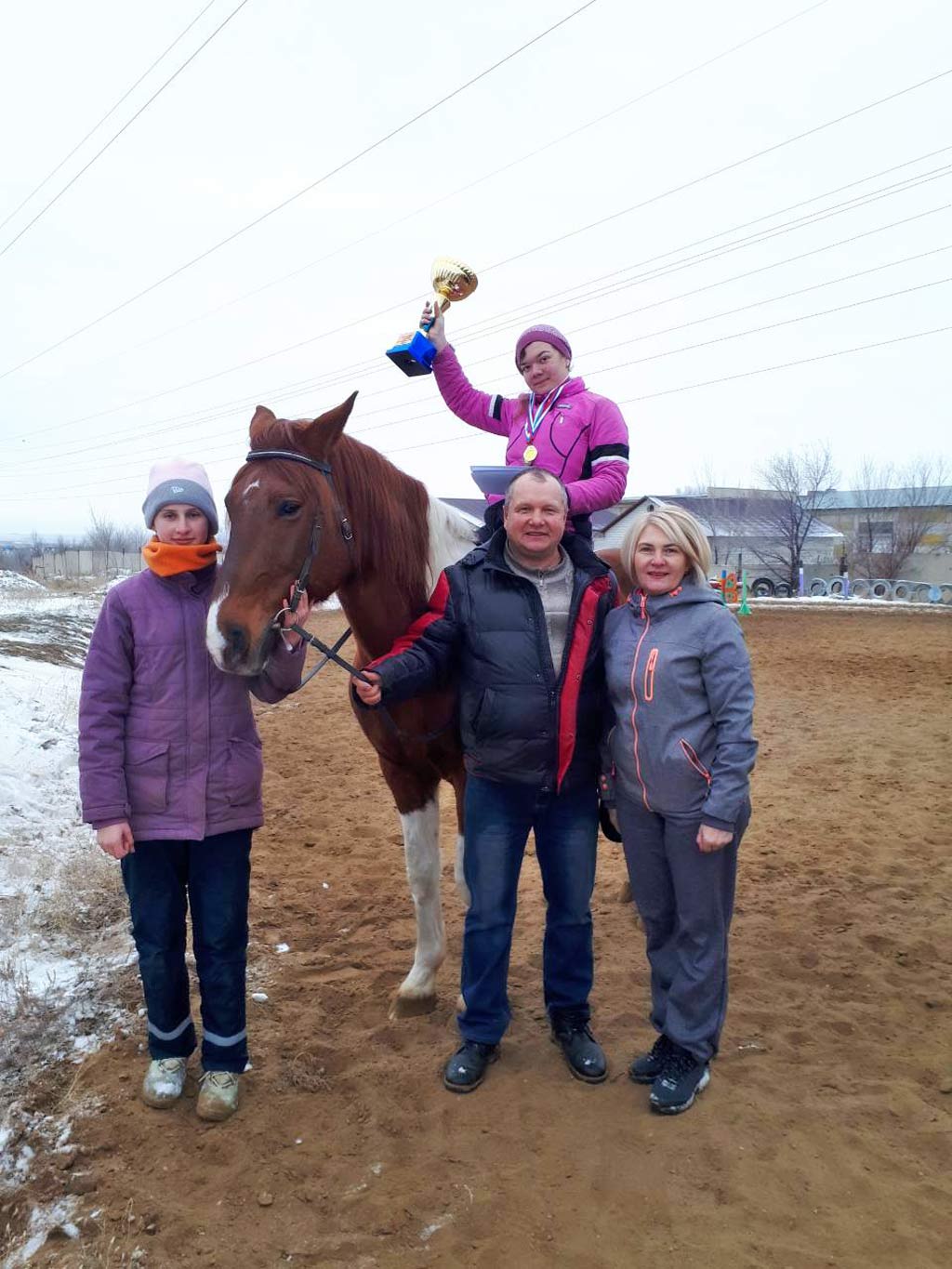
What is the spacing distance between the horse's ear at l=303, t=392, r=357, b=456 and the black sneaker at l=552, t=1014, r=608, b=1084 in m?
2.17

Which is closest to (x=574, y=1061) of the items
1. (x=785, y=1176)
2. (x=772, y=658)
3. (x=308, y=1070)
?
(x=785, y=1176)

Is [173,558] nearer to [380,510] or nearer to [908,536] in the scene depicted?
[380,510]

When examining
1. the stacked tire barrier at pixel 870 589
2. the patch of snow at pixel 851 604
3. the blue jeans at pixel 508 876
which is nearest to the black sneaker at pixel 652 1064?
the blue jeans at pixel 508 876

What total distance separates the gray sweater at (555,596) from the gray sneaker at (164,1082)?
1.85 meters

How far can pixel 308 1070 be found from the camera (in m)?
2.90

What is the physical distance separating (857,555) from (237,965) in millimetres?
36453

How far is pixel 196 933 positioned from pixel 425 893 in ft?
3.31

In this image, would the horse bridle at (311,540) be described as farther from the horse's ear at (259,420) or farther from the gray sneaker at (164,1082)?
the gray sneaker at (164,1082)

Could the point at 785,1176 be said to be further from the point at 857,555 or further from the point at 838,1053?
the point at 857,555

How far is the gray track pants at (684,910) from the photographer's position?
2523 mm

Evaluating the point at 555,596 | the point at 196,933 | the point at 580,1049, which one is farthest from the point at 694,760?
the point at 196,933

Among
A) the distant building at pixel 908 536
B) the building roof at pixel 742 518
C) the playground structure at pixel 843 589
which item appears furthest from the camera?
the building roof at pixel 742 518

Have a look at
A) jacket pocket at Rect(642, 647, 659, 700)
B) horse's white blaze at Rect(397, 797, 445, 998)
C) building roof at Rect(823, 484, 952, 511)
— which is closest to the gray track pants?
jacket pocket at Rect(642, 647, 659, 700)

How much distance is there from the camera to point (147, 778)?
8.14 ft
